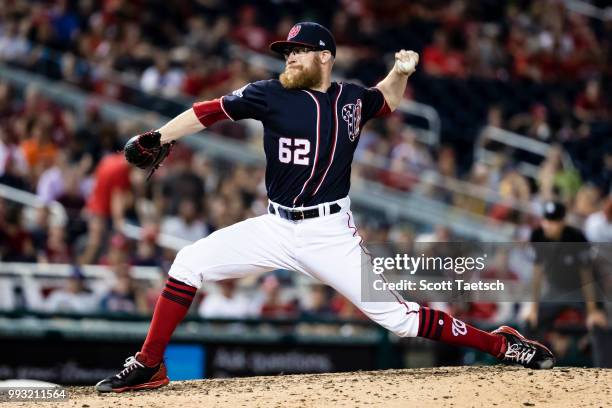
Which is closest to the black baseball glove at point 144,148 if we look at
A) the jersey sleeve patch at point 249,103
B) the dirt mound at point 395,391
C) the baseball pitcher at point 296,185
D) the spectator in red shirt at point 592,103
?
the baseball pitcher at point 296,185

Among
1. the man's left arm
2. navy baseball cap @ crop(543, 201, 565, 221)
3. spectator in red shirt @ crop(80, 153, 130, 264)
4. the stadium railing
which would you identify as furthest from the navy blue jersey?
A: the stadium railing

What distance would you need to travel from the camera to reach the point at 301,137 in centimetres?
634

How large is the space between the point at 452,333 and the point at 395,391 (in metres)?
0.46

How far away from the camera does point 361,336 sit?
1017 cm

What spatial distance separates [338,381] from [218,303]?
12.2 ft

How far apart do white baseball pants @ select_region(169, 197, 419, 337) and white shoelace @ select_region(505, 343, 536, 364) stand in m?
0.64

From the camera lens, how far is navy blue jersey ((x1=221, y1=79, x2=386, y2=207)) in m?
6.35

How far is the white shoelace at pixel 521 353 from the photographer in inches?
271

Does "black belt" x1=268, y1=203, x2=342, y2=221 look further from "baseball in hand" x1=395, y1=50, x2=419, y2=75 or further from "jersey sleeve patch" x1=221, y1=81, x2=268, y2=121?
"baseball in hand" x1=395, y1=50, x2=419, y2=75

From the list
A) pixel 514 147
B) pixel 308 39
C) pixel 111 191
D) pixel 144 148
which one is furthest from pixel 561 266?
pixel 514 147

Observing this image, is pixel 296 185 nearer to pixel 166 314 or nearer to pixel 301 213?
pixel 301 213

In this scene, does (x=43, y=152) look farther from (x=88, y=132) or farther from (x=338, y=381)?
(x=338, y=381)

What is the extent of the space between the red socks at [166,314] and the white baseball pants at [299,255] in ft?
0.20

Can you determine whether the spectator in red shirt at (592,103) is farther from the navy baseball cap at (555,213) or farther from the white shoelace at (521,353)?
the white shoelace at (521,353)
